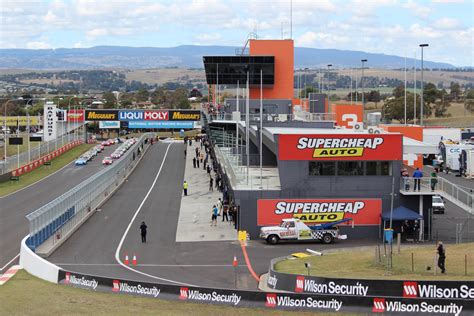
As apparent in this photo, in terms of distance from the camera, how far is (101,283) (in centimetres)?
2702

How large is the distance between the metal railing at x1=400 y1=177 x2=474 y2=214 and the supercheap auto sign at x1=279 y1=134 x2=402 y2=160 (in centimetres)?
149

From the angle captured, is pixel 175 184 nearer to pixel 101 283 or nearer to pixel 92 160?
pixel 92 160

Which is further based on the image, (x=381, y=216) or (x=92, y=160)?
(x=92, y=160)

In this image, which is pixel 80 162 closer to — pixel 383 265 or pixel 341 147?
pixel 341 147

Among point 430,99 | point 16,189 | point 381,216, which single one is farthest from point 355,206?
point 430,99

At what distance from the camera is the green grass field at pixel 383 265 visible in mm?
28109

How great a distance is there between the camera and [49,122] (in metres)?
123

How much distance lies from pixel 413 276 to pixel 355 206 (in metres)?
14.7

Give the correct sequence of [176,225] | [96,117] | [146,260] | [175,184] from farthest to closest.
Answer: [96,117]
[175,184]
[176,225]
[146,260]

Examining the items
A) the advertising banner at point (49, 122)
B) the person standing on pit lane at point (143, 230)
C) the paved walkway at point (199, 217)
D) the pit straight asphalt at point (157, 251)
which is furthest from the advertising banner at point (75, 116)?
the person standing on pit lane at point (143, 230)

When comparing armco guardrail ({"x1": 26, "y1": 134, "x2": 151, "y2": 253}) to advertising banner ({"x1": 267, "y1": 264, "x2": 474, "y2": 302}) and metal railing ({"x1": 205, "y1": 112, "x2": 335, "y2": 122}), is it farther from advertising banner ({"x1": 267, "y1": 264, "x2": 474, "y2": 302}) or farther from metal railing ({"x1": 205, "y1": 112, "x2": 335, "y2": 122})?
metal railing ({"x1": 205, "y1": 112, "x2": 335, "y2": 122})

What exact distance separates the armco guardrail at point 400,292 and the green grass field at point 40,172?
4552 centimetres

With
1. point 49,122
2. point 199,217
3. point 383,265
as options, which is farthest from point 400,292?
point 49,122

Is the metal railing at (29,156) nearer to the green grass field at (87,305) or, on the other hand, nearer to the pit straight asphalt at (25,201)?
the pit straight asphalt at (25,201)
